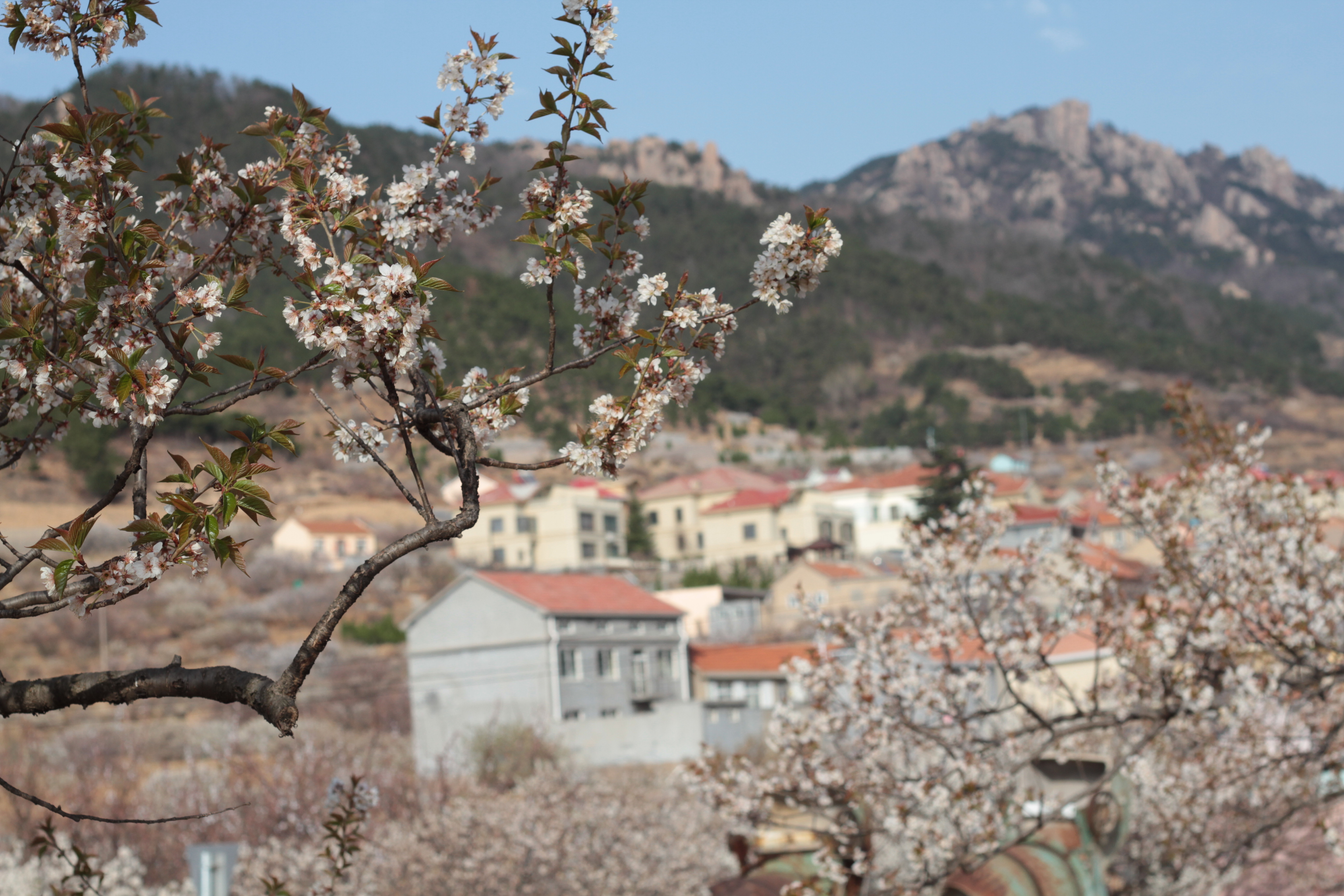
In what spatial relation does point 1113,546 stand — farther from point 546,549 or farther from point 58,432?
point 58,432

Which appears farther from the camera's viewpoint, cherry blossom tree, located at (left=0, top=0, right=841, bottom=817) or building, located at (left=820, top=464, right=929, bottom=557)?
building, located at (left=820, top=464, right=929, bottom=557)

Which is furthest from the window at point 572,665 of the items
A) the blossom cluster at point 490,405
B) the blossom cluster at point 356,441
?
the blossom cluster at point 356,441

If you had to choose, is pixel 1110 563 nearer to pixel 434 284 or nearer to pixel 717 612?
pixel 434 284

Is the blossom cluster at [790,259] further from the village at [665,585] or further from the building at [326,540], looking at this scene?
the building at [326,540]

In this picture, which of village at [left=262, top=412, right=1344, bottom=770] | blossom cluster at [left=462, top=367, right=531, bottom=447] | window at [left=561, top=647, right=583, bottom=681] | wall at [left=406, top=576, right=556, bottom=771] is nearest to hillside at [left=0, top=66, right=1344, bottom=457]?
village at [left=262, top=412, right=1344, bottom=770]

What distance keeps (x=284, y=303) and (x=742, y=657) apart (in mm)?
40236

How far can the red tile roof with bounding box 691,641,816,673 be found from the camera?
4094 centimetres

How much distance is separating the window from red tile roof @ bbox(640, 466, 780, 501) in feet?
121

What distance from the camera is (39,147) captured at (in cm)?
381

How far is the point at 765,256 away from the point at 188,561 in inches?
73.0

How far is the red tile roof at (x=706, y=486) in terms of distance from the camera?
78.3 meters

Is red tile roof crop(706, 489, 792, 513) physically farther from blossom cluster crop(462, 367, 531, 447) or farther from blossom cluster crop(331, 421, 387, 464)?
blossom cluster crop(331, 421, 387, 464)

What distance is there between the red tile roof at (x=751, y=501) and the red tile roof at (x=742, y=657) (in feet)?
90.7

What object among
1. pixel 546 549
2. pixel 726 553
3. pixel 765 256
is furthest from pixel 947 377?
pixel 765 256
